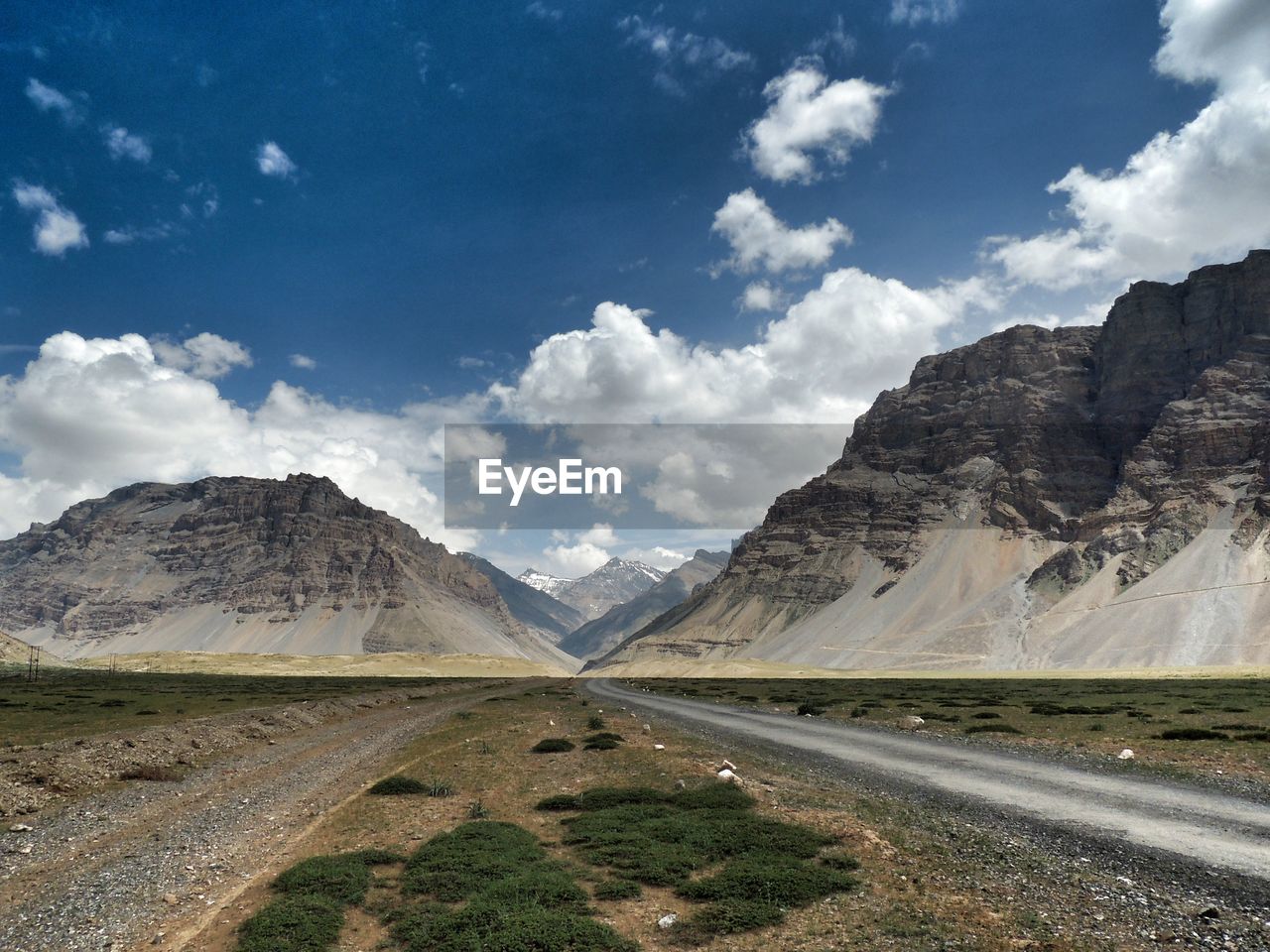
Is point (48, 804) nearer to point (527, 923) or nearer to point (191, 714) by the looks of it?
point (527, 923)

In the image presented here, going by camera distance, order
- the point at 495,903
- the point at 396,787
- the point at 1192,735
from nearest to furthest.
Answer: the point at 495,903
the point at 396,787
the point at 1192,735

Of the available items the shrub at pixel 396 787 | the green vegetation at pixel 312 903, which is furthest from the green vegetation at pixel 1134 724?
the green vegetation at pixel 312 903

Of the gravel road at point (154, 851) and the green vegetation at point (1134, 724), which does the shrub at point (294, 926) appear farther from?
the green vegetation at point (1134, 724)

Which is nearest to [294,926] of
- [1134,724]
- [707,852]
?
[707,852]

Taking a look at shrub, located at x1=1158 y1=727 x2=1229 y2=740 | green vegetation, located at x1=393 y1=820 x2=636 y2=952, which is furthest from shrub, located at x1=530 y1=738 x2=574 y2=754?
shrub, located at x1=1158 y1=727 x2=1229 y2=740

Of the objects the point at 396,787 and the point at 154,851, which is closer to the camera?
the point at 154,851

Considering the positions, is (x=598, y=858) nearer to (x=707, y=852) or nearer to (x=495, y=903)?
(x=707, y=852)

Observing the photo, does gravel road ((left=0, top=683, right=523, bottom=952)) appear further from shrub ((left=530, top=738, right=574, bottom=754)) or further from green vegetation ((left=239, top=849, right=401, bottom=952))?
shrub ((left=530, top=738, right=574, bottom=754))
